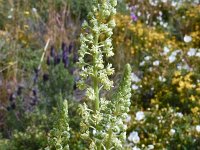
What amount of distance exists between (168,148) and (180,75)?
1218mm

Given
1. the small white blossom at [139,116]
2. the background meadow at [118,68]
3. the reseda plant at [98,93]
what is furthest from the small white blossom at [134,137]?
A: the reseda plant at [98,93]

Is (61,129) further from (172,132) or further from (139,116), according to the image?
(139,116)

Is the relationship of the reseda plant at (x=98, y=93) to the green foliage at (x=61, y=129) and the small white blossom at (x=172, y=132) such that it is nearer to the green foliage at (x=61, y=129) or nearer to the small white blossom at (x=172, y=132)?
the green foliage at (x=61, y=129)

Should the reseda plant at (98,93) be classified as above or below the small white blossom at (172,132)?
below

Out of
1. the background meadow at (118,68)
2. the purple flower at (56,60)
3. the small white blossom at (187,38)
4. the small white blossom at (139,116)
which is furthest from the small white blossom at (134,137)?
the small white blossom at (187,38)

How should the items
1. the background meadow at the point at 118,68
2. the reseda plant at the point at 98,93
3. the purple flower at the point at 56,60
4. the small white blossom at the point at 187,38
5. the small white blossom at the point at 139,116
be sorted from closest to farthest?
1. the reseda plant at the point at 98,93
2. the background meadow at the point at 118,68
3. the small white blossom at the point at 139,116
4. the purple flower at the point at 56,60
5. the small white blossom at the point at 187,38

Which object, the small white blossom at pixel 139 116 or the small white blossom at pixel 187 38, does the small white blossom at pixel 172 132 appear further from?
the small white blossom at pixel 187 38

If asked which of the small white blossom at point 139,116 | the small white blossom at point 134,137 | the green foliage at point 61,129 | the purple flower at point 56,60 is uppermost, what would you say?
the purple flower at point 56,60

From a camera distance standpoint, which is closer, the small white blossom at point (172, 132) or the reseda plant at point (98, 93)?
the reseda plant at point (98, 93)

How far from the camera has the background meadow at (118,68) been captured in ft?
15.4

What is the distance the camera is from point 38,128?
15.7 ft

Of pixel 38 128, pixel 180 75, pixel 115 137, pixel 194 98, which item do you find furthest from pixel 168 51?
pixel 115 137

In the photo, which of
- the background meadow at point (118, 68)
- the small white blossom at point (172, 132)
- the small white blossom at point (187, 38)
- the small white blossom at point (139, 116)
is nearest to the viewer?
the small white blossom at point (172, 132)

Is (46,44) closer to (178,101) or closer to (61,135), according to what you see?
(178,101)
